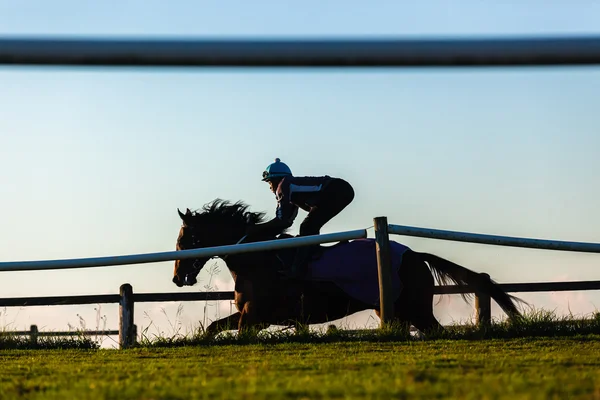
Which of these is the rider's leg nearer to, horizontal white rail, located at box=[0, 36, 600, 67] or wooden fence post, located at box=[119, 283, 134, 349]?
wooden fence post, located at box=[119, 283, 134, 349]

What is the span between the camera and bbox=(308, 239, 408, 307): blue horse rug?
1234cm

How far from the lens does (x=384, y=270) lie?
390 inches

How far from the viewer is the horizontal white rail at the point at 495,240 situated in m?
9.85

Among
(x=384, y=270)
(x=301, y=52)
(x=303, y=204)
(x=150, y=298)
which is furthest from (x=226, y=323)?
(x=301, y=52)

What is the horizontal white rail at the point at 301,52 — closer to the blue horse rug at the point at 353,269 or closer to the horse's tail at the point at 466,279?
the horse's tail at the point at 466,279

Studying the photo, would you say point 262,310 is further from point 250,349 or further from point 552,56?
point 552,56

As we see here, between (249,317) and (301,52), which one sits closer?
(301,52)

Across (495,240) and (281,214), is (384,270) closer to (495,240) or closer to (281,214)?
(495,240)

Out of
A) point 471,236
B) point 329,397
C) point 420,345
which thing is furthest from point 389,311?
point 329,397

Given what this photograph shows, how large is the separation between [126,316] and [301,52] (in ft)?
26.4

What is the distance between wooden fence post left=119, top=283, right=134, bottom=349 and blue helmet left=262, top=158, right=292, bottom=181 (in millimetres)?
2327

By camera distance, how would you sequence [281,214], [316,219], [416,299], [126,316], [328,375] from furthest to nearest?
[316,219], [281,214], [416,299], [126,316], [328,375]

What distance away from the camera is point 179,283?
44.1ft

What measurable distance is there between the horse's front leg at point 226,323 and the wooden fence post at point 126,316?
1.02 metres
